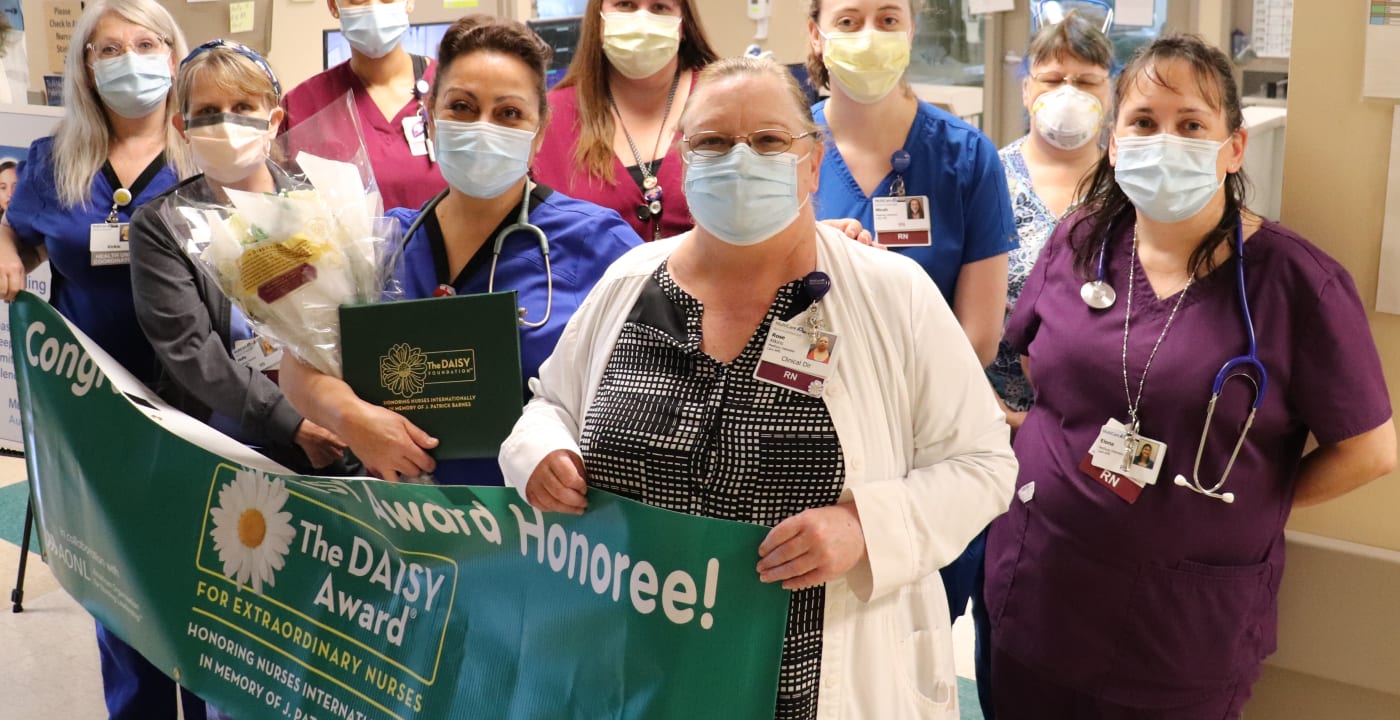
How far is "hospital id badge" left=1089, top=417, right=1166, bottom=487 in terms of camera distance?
212cm

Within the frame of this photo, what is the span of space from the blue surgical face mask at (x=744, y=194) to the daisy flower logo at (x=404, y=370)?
1.72 ft

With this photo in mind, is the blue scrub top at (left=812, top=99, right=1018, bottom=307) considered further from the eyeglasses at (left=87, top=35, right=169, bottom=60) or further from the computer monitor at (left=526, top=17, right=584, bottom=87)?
the computer monitor at (left=526, top=17, right=584, bottom=87)

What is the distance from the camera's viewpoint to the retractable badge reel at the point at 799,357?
5.60 feet

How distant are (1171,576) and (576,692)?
1.04 m

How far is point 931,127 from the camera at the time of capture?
2506mm

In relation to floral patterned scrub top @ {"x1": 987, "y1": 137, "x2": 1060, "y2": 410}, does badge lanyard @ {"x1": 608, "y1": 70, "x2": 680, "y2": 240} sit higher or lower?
higher

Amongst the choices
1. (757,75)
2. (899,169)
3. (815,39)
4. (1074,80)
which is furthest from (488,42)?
(1074,80)

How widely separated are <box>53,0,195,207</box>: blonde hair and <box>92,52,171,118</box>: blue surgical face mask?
0.04 m

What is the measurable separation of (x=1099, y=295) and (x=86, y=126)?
2.31 meters

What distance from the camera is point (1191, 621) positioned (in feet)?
7.01

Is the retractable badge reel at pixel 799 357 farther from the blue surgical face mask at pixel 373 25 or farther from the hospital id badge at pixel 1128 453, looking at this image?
the blue surgical face mask at pixel 373 25

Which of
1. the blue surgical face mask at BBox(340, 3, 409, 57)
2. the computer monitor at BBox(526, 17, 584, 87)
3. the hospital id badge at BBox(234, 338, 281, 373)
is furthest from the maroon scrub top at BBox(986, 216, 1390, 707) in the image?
the computer monitor at BBox(526, 17, 584, 87)

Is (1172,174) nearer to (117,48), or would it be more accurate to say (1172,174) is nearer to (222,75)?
(222,75)

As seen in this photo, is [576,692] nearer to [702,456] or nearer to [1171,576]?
[702,456]
